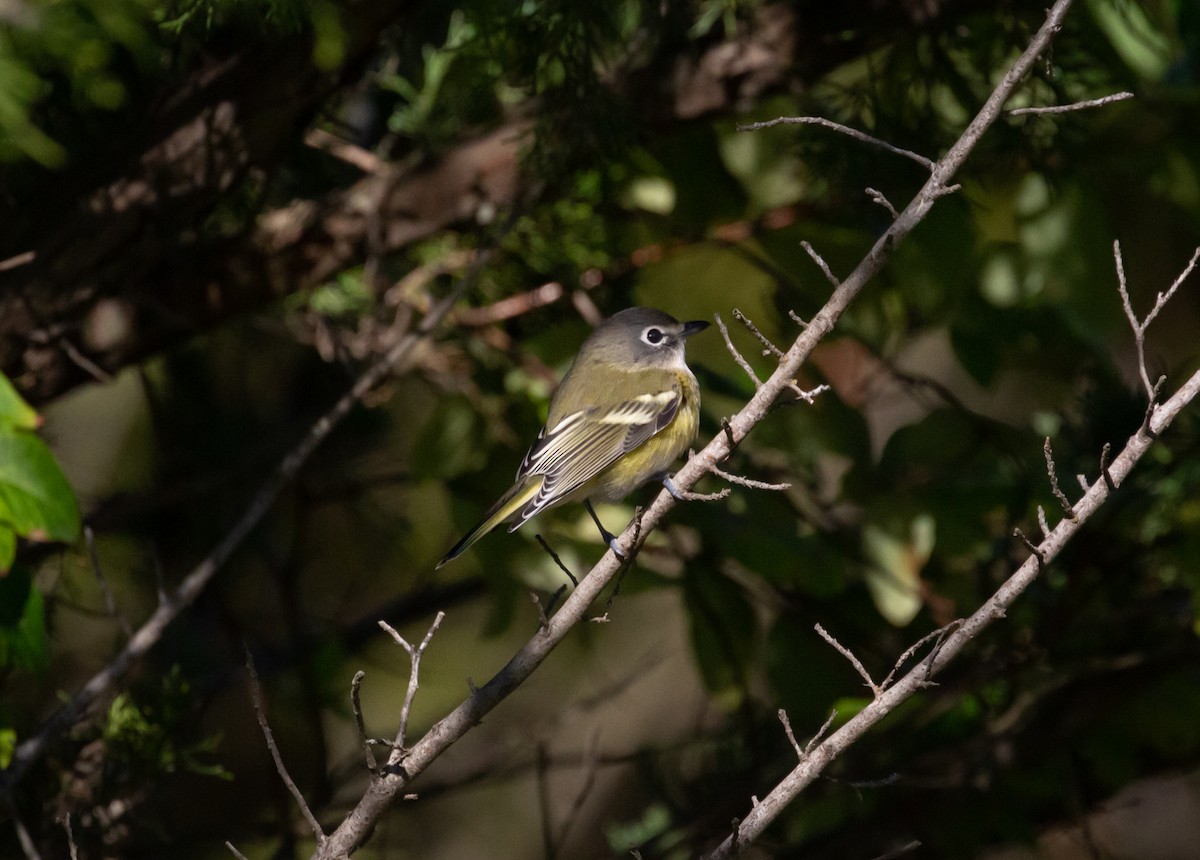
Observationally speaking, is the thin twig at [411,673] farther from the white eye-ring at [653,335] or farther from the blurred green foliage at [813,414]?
the white eye-ring at [653,335]

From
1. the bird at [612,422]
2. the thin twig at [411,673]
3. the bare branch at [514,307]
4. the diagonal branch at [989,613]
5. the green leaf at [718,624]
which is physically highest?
the thin twig at [411,673]

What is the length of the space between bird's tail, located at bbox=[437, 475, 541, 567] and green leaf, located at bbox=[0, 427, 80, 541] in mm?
1109

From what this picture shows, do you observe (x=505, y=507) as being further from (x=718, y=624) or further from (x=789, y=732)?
(x=789, y=732)

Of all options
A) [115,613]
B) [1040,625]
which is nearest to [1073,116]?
[1040,625]

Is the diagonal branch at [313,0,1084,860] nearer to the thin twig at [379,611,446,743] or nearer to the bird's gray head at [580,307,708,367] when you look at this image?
the thin twig at [379,611,446,743]

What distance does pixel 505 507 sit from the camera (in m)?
3.37

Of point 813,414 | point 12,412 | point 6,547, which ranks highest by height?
point 12,412

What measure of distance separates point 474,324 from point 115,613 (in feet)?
5.09

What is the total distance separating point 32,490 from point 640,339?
2067 millimetres

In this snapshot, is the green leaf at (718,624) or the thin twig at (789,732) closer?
the thin twig at (789,732)

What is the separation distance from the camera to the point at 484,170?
12.3 ft

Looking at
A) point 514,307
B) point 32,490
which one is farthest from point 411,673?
point 514,307

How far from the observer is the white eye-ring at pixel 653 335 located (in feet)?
12.8

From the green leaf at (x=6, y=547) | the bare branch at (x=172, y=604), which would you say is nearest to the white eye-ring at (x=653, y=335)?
the bare branch at (x=172, y=604)
